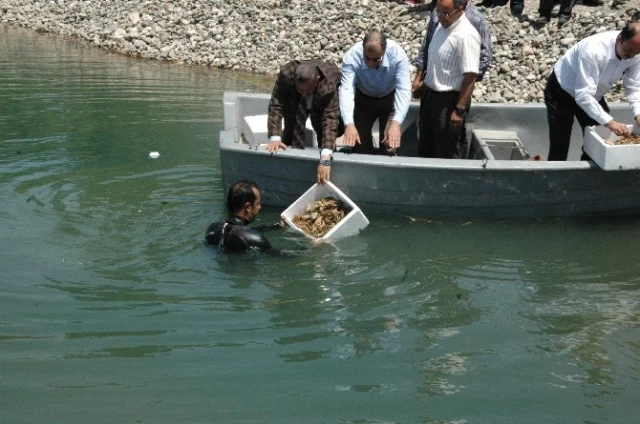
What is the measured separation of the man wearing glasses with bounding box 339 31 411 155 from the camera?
324 inches

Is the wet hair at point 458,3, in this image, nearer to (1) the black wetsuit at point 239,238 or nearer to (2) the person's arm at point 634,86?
(2) the person's arm at point 634,86

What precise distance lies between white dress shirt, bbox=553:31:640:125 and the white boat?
1.69 ft

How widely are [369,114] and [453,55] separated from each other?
97cm

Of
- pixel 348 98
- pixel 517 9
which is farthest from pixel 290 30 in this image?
pixel 348 98

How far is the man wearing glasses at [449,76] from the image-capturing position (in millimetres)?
8266

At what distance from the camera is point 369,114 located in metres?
8.88

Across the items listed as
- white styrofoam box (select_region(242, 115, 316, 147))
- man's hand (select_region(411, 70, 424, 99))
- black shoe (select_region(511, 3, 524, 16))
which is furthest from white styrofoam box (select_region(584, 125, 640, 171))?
black shoe (select_region(511, 3, 524, 16))

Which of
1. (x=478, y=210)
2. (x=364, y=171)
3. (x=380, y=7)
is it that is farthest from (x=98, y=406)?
(x=380, y=7)

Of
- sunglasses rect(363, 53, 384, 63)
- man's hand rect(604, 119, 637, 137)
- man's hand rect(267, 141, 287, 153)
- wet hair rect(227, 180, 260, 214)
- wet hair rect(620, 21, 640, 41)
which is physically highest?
wet hair rect(620, 21, 640, 41)

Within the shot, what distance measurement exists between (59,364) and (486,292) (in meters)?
3.08

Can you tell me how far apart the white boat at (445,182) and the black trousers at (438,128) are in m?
0.34

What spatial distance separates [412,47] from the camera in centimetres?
1563

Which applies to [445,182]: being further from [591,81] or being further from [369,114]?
[591,81]

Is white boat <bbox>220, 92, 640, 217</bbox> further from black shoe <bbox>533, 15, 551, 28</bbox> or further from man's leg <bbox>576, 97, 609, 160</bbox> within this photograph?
black shoe <bbox>533, 15, 551, 28</bbox>
